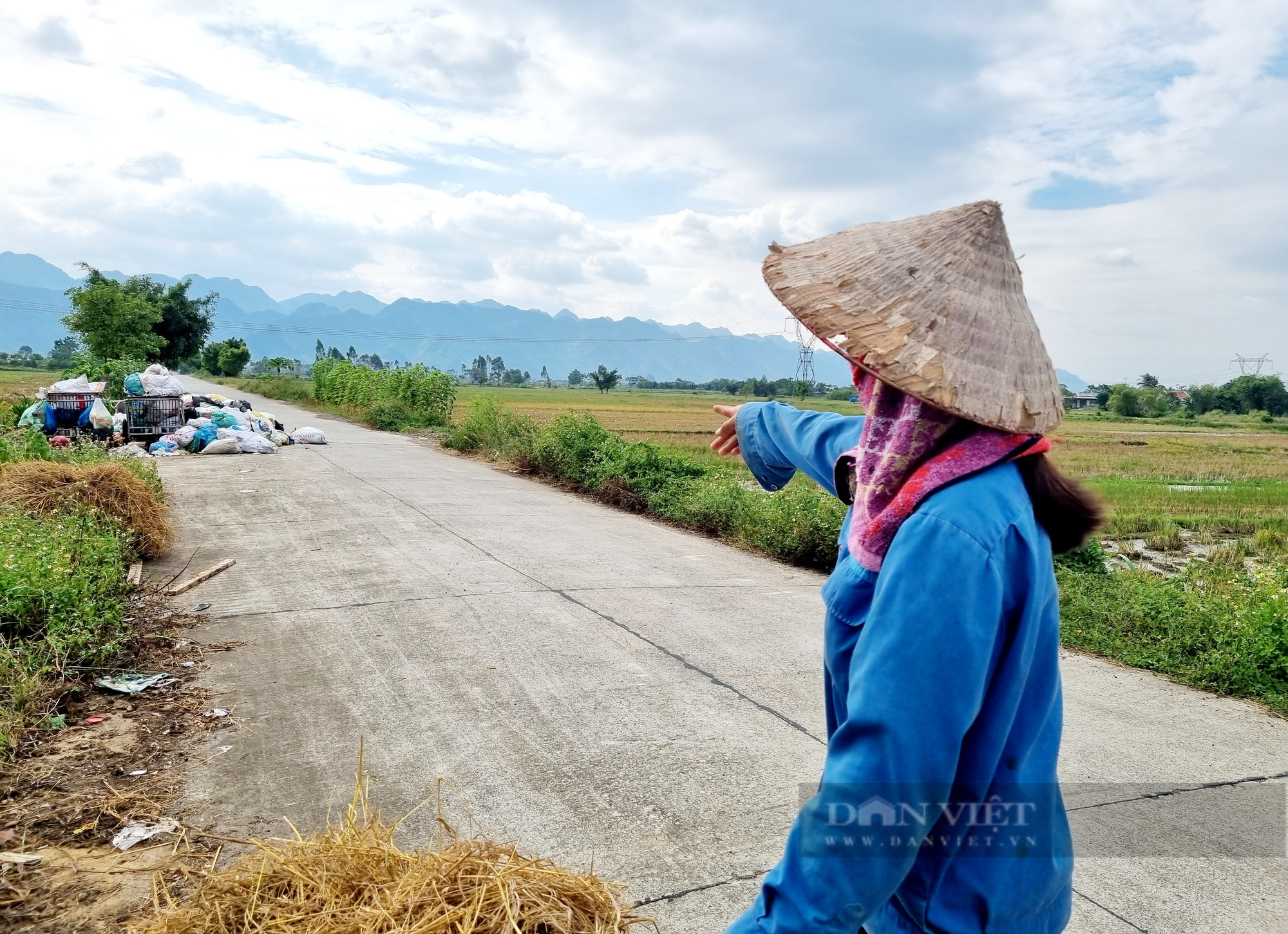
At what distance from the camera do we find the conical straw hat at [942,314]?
1.11m

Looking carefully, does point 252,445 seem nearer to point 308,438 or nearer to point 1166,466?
point 308,438

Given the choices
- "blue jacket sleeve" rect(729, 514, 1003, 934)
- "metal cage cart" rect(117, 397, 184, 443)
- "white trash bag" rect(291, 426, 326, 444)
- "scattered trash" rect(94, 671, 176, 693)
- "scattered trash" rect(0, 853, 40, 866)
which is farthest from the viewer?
"white trash bag" rect(291, 426, 326, 444)

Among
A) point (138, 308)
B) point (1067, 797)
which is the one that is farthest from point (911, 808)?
point (138, 308)

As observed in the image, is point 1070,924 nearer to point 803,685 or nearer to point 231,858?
point 803,685

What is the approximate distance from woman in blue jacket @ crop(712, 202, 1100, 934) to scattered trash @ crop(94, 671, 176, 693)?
3637mm

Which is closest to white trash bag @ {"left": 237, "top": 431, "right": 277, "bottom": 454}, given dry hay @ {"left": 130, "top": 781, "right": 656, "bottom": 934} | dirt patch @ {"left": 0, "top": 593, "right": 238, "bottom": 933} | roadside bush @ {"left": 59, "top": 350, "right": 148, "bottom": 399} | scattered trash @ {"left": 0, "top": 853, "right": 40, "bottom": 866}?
roadside bush @ {"left": 59, "top": 350, "right": 148, "bottom": 399}

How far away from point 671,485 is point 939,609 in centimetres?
882

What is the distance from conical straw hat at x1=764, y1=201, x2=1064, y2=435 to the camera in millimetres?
1114

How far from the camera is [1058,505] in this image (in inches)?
45.0

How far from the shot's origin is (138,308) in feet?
86.2

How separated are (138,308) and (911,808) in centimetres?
2995

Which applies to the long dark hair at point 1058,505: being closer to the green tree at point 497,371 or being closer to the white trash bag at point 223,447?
the white trash bag at point 223,447

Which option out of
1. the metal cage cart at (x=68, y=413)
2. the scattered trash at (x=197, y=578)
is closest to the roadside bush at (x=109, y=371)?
the metal cage cart at (x=68, y=413)

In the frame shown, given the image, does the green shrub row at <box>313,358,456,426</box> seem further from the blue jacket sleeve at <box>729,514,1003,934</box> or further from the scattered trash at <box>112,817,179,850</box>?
the blue jacket sleeve at <box>729,514,1003,934</box>
